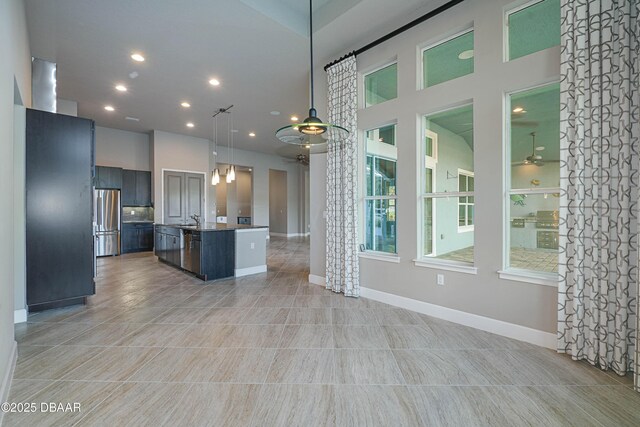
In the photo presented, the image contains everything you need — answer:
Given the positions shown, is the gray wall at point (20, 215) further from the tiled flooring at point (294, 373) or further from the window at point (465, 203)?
the window at point (465, 203)

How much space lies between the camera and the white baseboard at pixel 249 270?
17.7 ft

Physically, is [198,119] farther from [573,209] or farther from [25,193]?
[573,209]

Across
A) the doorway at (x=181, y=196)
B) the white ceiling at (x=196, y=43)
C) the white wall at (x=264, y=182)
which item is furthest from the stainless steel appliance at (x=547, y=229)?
the white wall at (x=264, y=182)

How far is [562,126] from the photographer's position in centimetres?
245

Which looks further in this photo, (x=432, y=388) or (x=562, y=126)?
(x=562, y=126)

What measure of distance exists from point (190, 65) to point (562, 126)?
4999mm

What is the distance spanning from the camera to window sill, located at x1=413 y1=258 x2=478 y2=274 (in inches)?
121

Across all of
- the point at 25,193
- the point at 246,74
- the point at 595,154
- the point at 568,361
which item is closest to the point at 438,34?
the point at 595,154

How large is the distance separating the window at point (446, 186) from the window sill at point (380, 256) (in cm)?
36

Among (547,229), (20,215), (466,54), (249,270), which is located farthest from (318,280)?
(20,215)

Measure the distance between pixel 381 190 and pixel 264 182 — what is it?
8.22m

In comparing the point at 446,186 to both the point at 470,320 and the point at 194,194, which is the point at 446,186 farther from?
the point at 194,194

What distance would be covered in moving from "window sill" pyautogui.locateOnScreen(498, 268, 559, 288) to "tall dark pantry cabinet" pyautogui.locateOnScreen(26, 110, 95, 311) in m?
4.91

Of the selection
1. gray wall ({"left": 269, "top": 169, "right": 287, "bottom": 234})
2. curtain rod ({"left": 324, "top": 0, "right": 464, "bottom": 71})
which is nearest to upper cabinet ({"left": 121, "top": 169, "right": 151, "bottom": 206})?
gray wall ({"left": 269, "top": 169, "right": 287, "bottom": 234})
